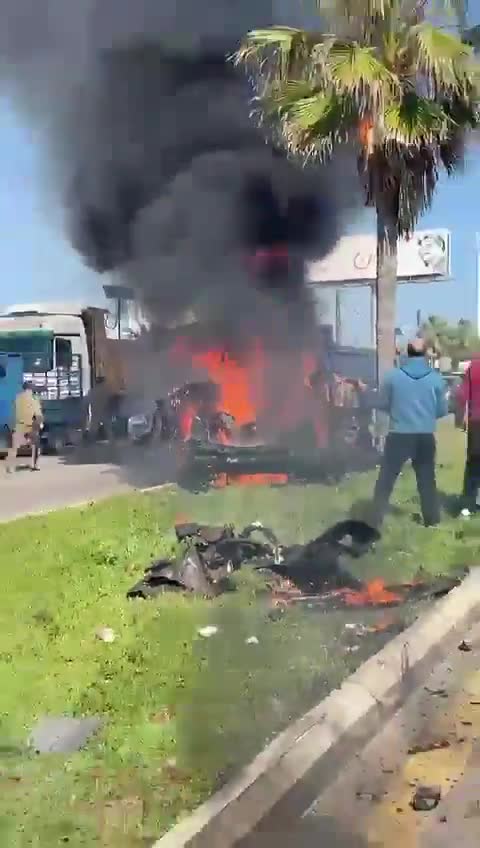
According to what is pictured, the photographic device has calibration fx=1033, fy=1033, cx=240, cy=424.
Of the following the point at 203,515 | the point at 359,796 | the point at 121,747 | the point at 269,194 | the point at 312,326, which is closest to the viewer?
the point at 359,796

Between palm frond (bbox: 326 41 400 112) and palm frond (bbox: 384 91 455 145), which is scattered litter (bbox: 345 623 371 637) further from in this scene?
palm frond (bbox: 384 91 455 145)

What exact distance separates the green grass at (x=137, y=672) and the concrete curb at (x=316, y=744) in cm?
10

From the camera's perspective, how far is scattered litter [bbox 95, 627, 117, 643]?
4199 mm

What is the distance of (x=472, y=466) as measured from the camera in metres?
7.33

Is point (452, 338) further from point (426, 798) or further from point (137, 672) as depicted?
point (426, 798)

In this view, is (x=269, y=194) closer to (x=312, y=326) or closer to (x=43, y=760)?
(x=312, y=326)

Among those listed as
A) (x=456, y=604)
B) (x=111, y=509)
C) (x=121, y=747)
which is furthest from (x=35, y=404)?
(x=121, y=747)

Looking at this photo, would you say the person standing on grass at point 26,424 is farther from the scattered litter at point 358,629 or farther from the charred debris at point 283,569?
the scattered litter at point 358,629

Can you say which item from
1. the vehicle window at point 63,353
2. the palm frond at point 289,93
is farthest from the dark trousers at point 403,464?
the vehicle window at point 63,353

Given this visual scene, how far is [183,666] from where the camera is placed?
12.6ft

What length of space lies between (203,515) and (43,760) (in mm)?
4549

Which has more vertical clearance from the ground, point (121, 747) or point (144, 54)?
point (144, 54)

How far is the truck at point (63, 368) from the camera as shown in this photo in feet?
48.2

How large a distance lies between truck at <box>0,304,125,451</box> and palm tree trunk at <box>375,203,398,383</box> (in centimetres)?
546
